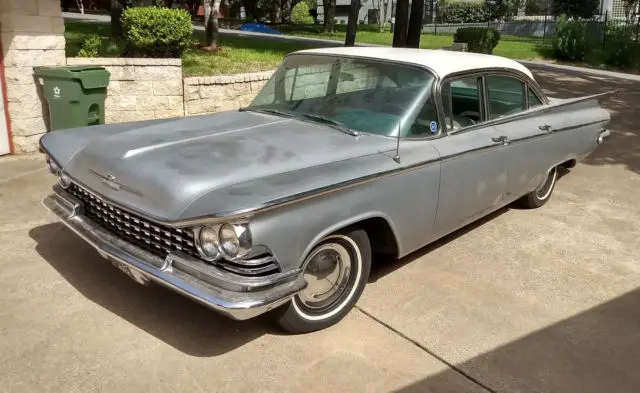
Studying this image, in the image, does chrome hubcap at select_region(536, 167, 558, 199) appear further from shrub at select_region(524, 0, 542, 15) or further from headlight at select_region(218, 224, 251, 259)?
shrub at select_region(524, 0, 542, 15)

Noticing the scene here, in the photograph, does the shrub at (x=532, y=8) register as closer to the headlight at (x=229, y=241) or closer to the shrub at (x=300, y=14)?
the shrub at (x=300, y=14)

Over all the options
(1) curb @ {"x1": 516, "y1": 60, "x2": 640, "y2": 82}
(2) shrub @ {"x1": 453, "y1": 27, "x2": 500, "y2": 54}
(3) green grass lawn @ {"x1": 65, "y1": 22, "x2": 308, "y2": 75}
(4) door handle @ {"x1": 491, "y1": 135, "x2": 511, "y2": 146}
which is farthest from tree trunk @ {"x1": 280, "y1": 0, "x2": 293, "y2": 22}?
(4) door handle @ {"x1": 491, "y1": 135, "x2": 511, "y2": 146}

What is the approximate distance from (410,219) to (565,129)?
2482mm

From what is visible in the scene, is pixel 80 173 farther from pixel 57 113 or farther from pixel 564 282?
pixel 57 113

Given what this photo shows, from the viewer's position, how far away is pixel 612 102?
1177 cm

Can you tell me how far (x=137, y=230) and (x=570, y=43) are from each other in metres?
20.4

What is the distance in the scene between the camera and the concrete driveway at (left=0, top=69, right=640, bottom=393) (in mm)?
3002

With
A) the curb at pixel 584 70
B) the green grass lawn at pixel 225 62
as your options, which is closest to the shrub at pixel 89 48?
the green grass lawn at pixel 225 62

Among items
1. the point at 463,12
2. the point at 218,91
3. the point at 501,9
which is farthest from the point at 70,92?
the point at 463,12

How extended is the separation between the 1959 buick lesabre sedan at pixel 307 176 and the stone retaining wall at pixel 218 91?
4.29 metres

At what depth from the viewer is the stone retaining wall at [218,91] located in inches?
341

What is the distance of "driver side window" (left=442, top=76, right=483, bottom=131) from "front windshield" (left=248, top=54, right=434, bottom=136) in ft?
0.69

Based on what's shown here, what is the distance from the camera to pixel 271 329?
134 inches

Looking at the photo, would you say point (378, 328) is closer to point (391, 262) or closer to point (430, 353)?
point (430, 353)
